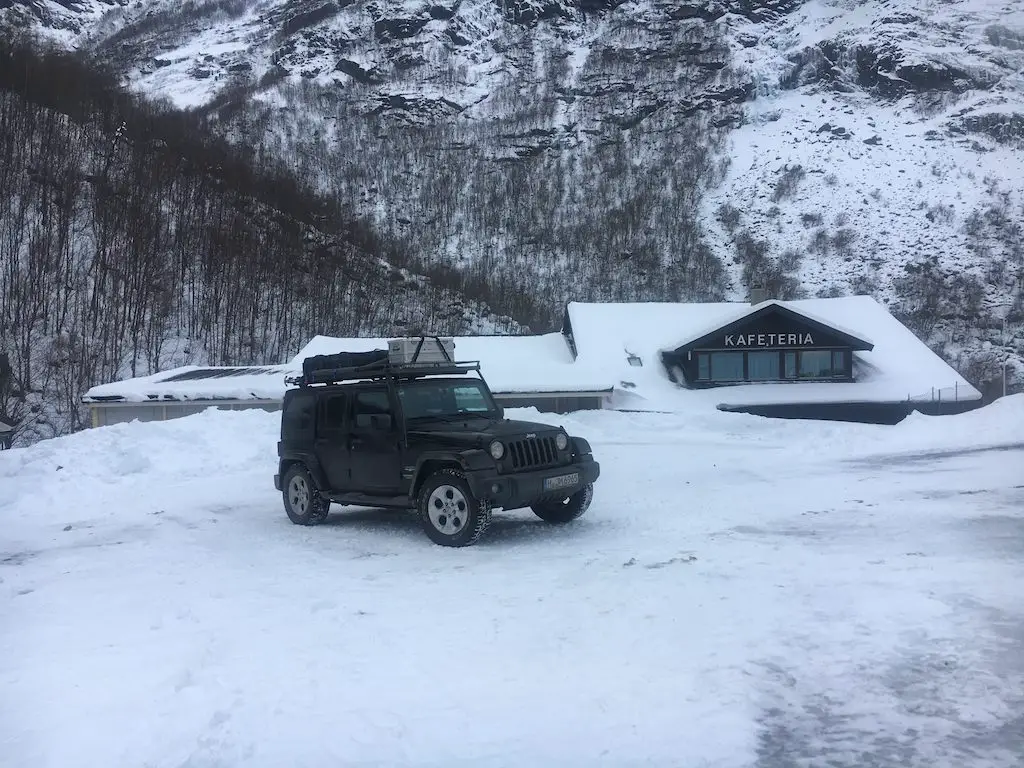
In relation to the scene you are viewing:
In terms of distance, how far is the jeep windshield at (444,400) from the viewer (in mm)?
9594

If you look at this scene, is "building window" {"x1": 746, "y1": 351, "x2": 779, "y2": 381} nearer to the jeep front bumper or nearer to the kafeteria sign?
the kafeteria sign

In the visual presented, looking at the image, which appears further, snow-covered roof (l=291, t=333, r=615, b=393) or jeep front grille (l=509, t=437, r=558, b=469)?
snow-covered roof (l=291, t=333, r=615, b=393)

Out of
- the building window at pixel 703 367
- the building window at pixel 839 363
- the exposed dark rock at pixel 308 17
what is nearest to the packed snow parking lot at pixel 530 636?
the building window at pixel 703 367

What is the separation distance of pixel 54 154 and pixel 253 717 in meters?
70.8

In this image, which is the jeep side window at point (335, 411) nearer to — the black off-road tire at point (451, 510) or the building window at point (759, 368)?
the black off-road tire at point (451, 510)

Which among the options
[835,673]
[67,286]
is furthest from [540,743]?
[67,286]

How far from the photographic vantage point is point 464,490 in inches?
336

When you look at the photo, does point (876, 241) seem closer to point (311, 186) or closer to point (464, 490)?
point (311, 186)

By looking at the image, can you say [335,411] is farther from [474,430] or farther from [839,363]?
[839,363]

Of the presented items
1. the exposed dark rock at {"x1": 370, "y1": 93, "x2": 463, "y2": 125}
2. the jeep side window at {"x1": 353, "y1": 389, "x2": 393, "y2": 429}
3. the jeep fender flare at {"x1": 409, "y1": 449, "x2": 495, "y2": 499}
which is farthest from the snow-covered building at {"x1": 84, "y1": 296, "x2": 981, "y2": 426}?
the exposed dark rock at {"x1": 370, "y1": 93, "x2": 463, "y2": 125}

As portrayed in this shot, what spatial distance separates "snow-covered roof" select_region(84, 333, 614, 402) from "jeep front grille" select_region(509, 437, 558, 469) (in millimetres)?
22210

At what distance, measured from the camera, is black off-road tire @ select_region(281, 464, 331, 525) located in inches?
408

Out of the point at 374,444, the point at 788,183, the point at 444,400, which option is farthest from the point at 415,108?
the point at 374,444

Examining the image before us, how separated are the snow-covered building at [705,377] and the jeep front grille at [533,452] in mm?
22259
